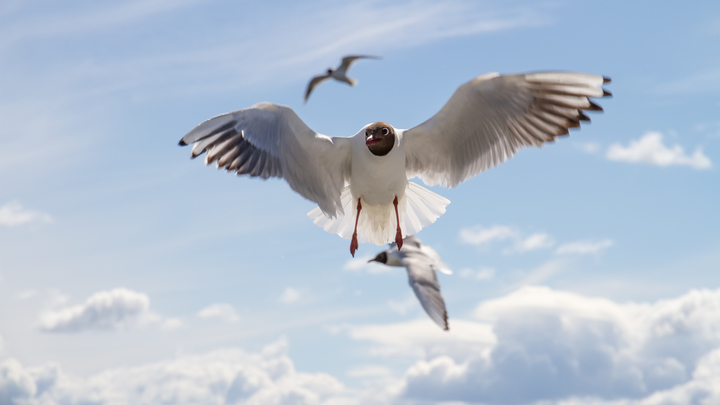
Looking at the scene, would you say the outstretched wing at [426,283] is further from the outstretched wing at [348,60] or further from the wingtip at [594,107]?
the outstretched wing at [348,60]

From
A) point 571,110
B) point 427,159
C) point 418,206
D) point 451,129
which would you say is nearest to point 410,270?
point 418,206

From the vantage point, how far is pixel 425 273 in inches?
347

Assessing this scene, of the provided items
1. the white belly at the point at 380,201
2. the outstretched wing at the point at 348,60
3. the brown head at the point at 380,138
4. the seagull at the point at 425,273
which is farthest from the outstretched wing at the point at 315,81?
the brown head at the point at 380,138

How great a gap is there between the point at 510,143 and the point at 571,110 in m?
0.67

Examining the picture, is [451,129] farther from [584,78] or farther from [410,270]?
[410,270]

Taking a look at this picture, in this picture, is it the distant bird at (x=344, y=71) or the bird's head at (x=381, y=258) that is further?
the distant bird at (x=344, y=71)

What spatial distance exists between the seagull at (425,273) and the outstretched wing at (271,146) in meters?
2.03

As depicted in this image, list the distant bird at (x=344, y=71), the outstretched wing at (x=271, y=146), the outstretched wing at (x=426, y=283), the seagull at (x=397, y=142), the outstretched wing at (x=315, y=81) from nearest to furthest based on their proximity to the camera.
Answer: the seagull at (x=397, y=142) < the outstretched wing at (x=271, y=146) < the outstretched wing at (x=426, y=283) < the distant bird at (x=344, y=71) < the outstretched wing at (x=315, y=81)

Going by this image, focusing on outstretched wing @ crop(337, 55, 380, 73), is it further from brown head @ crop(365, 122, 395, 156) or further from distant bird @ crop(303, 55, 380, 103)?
brown head @ crop(365, 122, 395, 156)

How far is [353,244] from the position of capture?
279 inches

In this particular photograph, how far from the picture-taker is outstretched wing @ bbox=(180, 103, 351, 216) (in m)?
6.49

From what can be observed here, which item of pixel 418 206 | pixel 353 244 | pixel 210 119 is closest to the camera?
pixel 210 119

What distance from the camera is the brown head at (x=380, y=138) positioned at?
20.7 feet

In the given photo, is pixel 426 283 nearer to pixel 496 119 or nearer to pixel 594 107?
pixel 496 119
